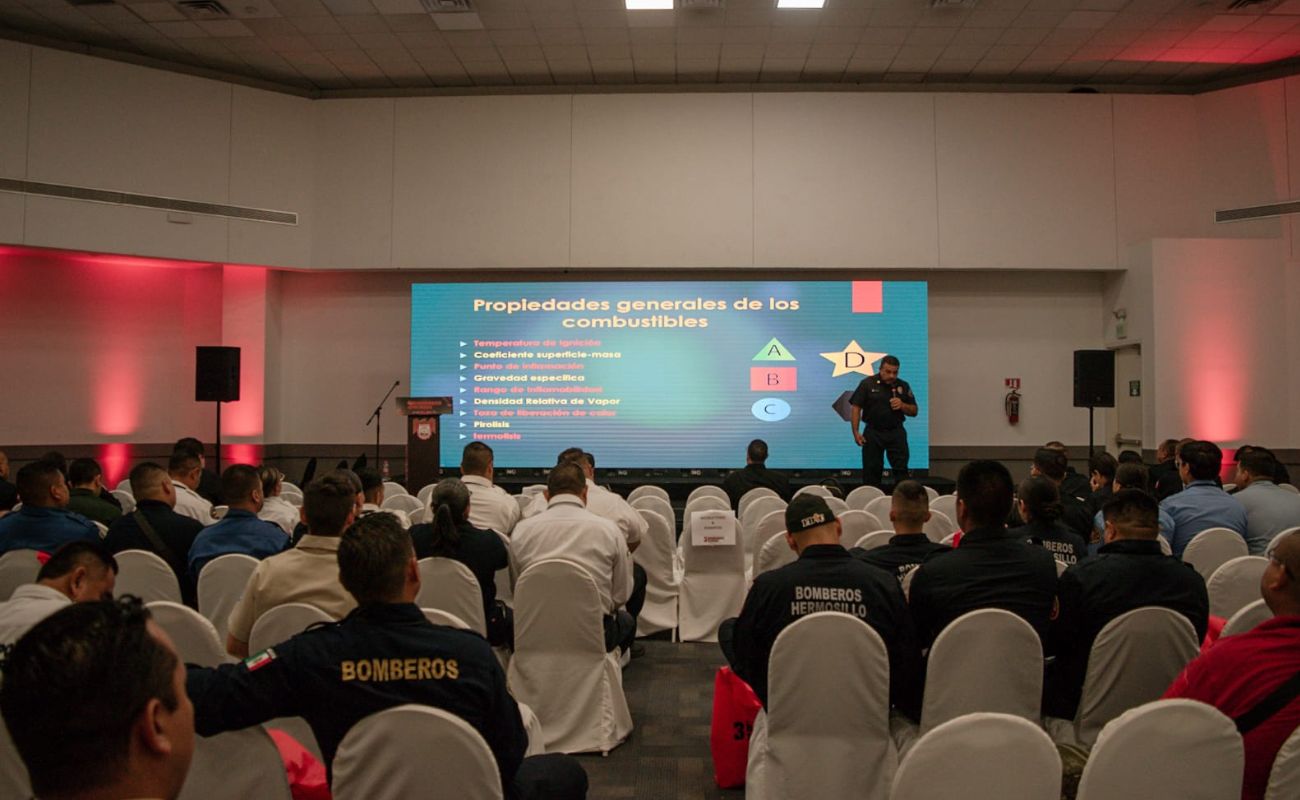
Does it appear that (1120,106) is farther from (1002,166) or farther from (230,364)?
(230,364)

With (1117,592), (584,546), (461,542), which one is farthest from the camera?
(584,546)

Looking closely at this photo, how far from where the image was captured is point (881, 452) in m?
9.50

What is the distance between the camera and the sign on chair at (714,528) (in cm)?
541

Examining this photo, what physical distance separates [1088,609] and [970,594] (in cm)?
44

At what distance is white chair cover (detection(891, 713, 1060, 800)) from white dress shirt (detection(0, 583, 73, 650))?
2004 mm

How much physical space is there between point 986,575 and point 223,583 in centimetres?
291

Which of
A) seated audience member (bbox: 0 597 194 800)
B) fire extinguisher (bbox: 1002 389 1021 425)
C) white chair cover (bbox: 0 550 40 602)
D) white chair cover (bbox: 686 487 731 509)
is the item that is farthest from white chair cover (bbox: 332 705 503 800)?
fire extinguisher (bbox: 1002 389 1021 425)

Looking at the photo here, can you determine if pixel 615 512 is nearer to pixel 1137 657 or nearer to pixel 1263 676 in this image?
pixel 1137 657

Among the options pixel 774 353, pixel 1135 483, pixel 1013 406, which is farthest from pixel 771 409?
pixel 1135 483

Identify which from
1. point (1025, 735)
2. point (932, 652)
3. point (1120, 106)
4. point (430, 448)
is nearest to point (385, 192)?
point (430, 448)

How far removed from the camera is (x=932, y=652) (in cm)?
260

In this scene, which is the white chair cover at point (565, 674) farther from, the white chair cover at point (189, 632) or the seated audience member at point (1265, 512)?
the seated audience member at point (1265, 512)

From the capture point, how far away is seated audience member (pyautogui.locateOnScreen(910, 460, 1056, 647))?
2.81 meters

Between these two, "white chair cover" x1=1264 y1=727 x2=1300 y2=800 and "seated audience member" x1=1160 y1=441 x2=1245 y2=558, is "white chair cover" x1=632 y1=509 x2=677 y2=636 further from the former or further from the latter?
"white chair cover" x1=1264 y1=727 x2=1300 y2=800
